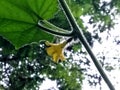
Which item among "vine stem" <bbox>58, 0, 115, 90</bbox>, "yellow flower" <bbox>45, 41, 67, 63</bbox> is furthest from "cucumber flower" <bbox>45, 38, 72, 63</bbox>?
"vine stem" <bbox>58, 0, 115, 90</bbox>

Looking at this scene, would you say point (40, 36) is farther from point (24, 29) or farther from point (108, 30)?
point (108, 30)

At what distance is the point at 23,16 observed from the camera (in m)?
0.49

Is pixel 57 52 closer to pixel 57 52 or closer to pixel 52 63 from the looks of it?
pixel 57 52

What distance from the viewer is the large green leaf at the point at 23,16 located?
48 centimetres

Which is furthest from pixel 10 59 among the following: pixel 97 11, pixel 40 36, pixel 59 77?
pixel 40 36

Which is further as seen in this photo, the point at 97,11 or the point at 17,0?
the point at 97,11

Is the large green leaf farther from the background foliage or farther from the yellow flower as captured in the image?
the background foliage

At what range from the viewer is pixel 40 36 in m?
0.52

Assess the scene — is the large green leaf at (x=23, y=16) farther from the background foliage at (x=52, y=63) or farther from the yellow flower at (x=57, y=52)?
the background foliage at (x=52, y=63)

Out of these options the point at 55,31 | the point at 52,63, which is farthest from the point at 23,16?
the point at 52,63

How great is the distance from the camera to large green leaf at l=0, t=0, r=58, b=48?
0.48 metres

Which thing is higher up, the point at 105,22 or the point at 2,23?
the point at 105,22

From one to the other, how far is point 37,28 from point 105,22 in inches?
475


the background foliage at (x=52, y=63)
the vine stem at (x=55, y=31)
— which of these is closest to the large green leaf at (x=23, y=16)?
the vine stem at (x=55, y=31)
